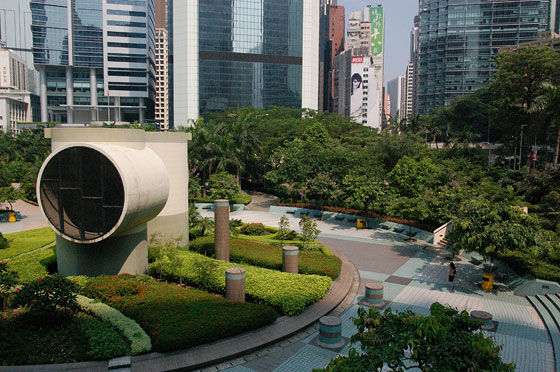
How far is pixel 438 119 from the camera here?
66.4 metres

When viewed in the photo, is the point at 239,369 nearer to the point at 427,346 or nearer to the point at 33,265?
the point at 427,346

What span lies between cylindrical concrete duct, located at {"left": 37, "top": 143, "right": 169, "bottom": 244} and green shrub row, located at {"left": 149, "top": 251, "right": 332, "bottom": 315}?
2.82 meters

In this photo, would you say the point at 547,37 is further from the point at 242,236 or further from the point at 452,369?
the point at 452,369

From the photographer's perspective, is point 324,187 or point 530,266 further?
point 324,187

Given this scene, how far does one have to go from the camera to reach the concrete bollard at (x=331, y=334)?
12.1 meters

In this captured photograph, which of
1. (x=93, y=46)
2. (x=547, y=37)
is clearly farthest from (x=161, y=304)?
(x=93, y=46)

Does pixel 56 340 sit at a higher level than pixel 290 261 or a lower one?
lower

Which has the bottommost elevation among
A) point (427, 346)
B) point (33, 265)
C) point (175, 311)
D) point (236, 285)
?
point (175, 311)

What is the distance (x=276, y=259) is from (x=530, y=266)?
35.5 ft

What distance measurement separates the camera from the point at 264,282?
1516cm

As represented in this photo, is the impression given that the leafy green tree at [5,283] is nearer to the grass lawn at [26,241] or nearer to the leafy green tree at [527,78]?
the grass lawn at [26,241]

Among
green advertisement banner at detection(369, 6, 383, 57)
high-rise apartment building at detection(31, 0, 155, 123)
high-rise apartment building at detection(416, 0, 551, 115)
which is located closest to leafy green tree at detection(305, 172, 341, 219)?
high-rise apartment building at detection(416, 0, 551, 115)

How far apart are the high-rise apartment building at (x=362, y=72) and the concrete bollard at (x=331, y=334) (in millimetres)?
106910

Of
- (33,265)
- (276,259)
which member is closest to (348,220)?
(276,259)
